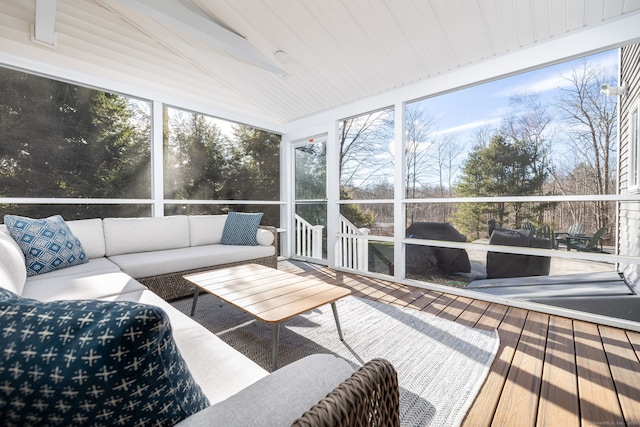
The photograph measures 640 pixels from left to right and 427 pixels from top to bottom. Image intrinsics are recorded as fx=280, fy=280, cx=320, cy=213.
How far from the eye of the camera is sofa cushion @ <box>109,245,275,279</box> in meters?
2.59

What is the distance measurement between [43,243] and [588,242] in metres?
4.54

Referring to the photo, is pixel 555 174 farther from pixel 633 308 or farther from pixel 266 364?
pixel 266 364

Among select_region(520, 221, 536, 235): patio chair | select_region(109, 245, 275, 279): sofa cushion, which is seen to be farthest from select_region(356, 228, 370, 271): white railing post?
select_region(520, 221, 536, 235): patio chair

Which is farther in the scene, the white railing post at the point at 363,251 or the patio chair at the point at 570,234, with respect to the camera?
the white railing post at the point at 363,251

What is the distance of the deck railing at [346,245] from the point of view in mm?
3986

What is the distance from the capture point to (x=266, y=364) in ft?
5.88

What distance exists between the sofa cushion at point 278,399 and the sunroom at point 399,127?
121 centimetres

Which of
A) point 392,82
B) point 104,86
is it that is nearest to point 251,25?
point 392,82

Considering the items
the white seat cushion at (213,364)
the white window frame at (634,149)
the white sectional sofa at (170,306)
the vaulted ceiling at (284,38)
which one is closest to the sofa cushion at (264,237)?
the white sectional sofa at (170,306)

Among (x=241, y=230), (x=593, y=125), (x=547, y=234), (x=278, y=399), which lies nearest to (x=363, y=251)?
(x=241, y=230)

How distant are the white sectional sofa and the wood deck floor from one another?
113 centimetres

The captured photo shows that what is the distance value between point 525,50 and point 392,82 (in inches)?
51.1

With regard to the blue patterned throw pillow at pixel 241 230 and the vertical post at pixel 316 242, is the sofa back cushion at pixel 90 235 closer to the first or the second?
the blue patterned throw pillow at pixel 241 230

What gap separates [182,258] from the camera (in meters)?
2.84
